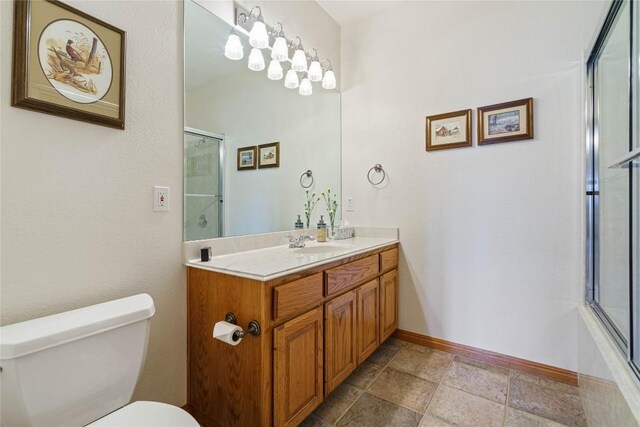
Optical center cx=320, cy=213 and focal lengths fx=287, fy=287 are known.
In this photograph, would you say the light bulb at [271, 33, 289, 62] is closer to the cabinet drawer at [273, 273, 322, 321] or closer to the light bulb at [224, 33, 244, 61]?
the light bulb at [224, 33, 244, 61]

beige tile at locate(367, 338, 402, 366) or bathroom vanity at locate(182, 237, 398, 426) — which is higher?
bathroom vanity at locate(182, 237, 398, 426)

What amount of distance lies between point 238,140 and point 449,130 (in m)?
1.50

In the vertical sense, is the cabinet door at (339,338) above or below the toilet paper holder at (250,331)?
below

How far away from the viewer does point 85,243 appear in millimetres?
1131

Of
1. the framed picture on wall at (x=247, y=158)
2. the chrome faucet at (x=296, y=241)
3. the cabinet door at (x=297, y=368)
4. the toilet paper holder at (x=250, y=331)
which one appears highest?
the framed picture on wall at (x=247, y=158)

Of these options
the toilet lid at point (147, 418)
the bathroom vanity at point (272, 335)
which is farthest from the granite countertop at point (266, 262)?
the toilet lid at point (147, 418)

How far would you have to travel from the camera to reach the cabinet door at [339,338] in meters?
1.49

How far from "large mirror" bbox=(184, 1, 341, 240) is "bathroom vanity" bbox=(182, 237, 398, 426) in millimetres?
282

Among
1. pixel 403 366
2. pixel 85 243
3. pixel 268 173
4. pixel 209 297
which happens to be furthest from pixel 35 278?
pixel 403 366

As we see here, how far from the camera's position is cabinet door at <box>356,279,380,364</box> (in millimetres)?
1769

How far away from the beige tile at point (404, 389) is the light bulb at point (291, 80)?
211 centimetres

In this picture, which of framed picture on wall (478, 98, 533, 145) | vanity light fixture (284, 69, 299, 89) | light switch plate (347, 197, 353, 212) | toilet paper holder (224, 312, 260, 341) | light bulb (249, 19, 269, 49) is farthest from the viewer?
light switch plate (347, 197, 353, 212)

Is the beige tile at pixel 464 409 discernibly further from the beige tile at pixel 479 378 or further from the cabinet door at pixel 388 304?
the cabinet door at pixel 388 304

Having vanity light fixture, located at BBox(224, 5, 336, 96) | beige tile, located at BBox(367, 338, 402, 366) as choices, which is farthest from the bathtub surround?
vanity light fixture, located at BBox(224, 5, 336, 96)
